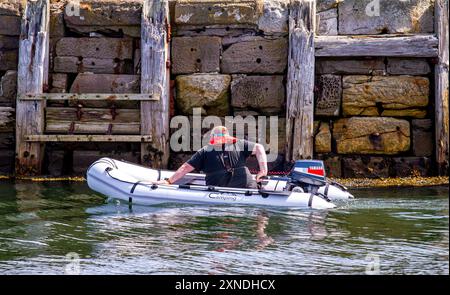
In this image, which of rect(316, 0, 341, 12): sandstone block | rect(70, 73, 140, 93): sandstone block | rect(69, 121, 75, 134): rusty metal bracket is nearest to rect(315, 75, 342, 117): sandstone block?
rect(316, 0, 341, 12): sandstone block

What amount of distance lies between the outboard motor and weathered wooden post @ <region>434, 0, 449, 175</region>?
99.8 inches

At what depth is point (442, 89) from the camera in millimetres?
12688

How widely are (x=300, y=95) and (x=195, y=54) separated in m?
1.85

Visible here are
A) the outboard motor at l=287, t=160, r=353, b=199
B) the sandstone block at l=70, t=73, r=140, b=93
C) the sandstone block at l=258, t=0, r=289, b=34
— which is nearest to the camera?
the outboard motor at l=287, t=160, r=353, b=199

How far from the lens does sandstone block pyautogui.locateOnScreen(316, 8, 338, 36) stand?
14.4 metres

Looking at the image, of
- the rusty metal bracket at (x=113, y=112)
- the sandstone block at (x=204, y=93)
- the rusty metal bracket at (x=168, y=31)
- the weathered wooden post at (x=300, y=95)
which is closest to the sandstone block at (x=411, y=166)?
the weathered wooden post at (x=300, y=95)

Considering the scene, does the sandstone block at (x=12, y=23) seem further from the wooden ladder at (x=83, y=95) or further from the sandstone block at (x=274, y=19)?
the sandstone block at (x=274, y=19)

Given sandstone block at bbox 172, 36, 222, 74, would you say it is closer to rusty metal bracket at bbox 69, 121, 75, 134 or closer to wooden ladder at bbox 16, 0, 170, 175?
wooden ladder at bbox 16, 0, 170, 175

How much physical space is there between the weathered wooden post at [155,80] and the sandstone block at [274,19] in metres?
1.53

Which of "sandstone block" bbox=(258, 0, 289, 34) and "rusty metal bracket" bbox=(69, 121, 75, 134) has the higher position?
"sandstone block" bbox=(258, 0, 289, 34)

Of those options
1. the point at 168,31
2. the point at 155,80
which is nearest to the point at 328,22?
the point at 168,31

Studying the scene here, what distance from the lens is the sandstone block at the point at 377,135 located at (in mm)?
12984

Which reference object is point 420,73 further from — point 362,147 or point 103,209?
point 103,209
